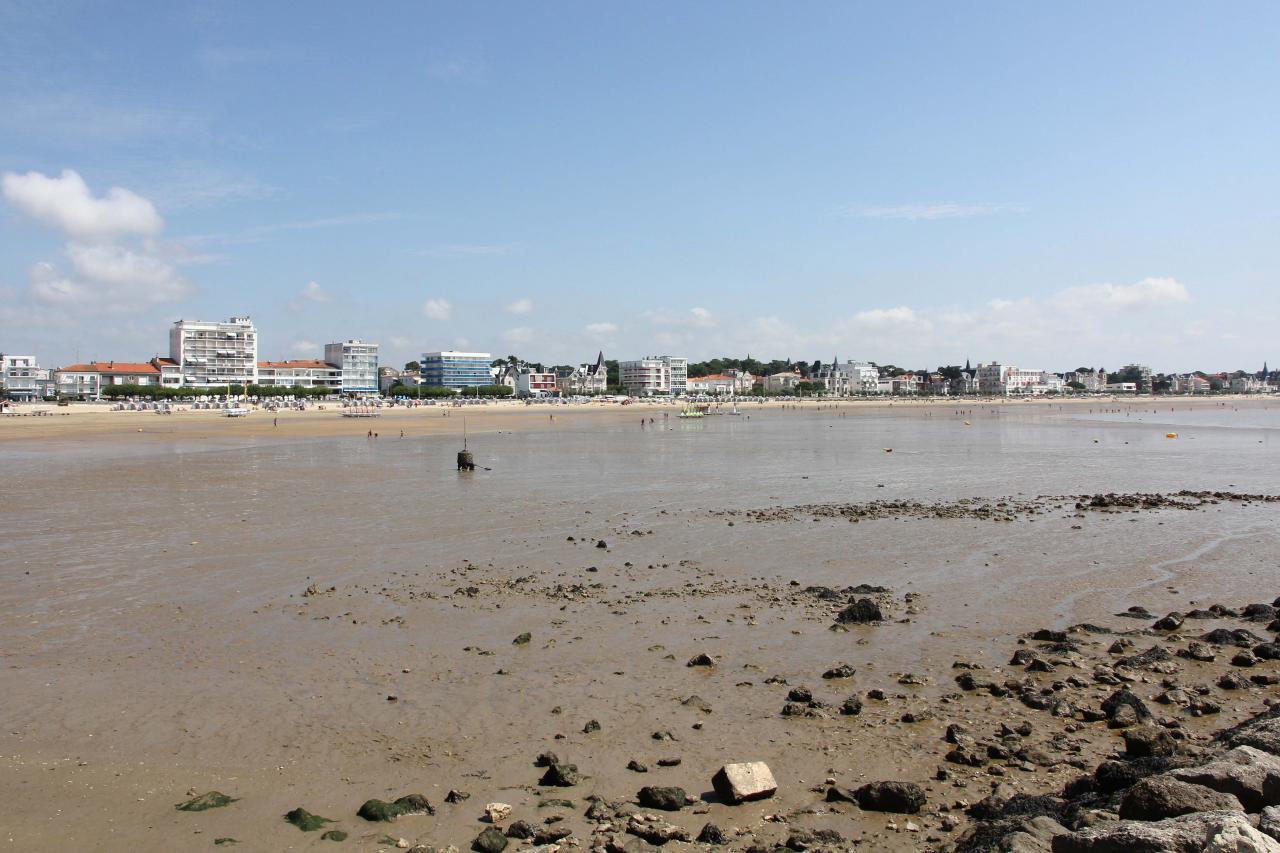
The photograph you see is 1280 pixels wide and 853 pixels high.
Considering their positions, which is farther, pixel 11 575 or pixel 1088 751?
pixel 11 575

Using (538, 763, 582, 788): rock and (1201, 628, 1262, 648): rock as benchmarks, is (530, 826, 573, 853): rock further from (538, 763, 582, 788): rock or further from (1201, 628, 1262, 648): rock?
(1201, 628, 1262, 648): rock

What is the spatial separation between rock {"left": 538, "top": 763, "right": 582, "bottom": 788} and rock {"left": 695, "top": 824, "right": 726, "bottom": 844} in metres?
1.29

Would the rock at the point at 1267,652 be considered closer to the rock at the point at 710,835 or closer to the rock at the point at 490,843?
the rock at the point at 710,835

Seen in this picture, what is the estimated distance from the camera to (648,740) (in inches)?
306

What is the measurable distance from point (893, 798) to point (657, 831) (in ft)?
6.12

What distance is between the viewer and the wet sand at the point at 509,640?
6809mm

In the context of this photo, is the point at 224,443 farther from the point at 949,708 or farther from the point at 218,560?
the point at 949,708

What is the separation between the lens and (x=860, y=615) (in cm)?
1160

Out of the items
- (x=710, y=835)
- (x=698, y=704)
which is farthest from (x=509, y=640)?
(x=710, y=835)

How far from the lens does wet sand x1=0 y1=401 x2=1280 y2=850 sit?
6.81 metres

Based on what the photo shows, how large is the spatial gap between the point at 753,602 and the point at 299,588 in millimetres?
7455

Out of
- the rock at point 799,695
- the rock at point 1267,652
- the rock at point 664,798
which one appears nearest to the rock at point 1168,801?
the rock at point 664,798

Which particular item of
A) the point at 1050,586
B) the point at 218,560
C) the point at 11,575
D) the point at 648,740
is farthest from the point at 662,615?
the point at 11,575

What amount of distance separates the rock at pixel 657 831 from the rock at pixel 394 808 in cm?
160
